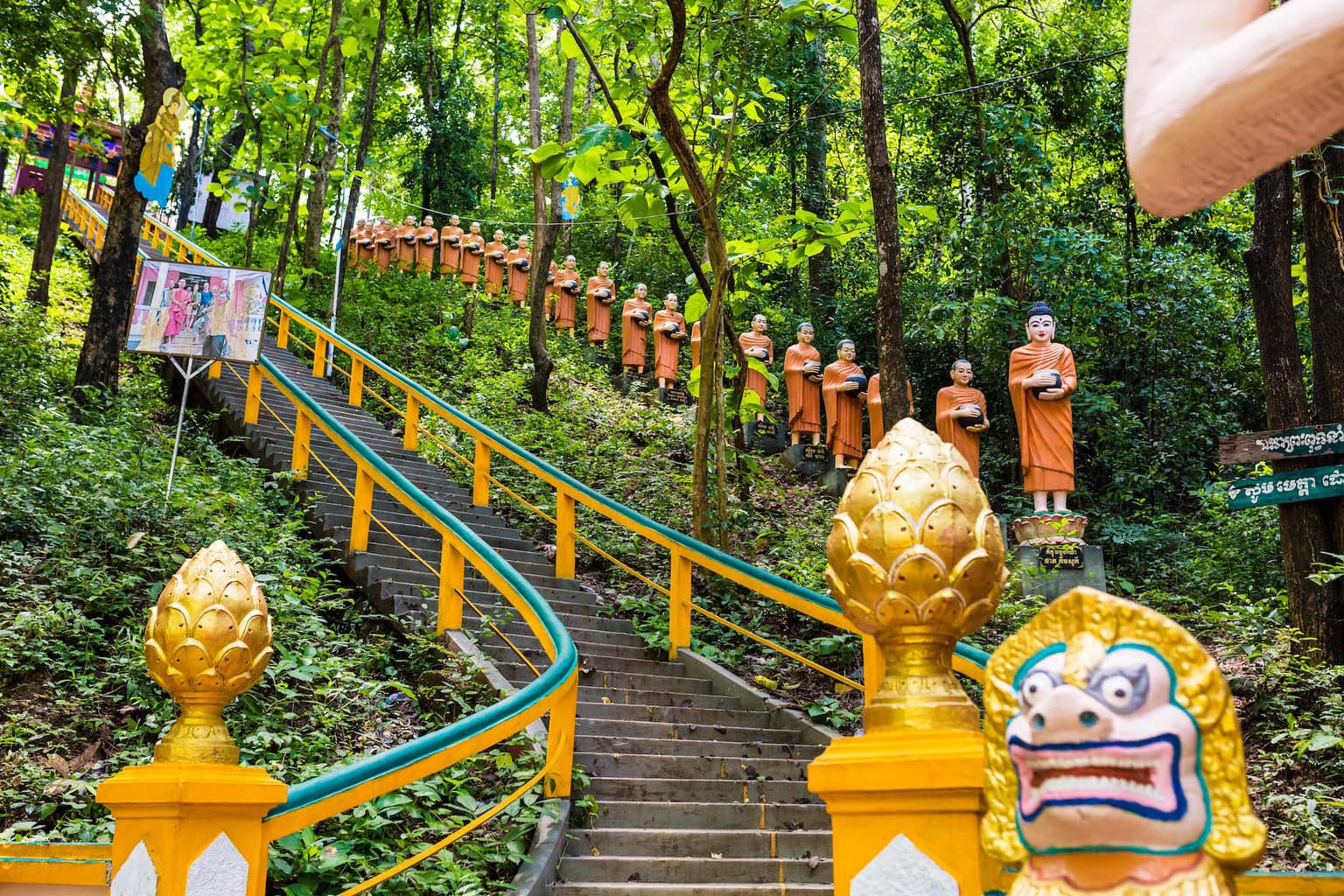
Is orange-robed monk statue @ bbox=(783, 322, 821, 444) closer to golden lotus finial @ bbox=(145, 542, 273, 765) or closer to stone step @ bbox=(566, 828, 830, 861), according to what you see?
stone step @ bbox=(566, 828, 830, 861)

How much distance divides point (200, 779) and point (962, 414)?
398 inches

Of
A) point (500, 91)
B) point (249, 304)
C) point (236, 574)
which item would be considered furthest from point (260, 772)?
point (500, 91)

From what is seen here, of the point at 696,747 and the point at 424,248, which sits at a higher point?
the point at 424,248

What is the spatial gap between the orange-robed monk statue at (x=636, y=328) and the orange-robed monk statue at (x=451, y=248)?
5944 millimetres

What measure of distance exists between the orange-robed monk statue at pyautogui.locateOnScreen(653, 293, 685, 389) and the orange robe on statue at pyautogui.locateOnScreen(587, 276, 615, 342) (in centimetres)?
186

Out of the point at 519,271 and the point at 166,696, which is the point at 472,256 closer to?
the point at 519,271

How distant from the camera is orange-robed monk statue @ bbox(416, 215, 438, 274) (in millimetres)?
23953

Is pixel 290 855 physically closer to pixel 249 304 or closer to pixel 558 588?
pixel 558 588

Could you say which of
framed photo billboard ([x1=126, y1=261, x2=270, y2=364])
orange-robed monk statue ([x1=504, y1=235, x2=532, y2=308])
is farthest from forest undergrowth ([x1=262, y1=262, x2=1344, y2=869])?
framed photo billboard ([x1=126, y1=261, x2=270, y2=364])

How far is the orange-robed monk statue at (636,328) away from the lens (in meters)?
18.7

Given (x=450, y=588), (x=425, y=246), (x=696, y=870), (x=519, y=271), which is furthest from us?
(x=425, y=246)

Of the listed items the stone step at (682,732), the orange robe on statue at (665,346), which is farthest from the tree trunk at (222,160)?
the stone step at (682,732)

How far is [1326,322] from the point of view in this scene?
25.4 ft

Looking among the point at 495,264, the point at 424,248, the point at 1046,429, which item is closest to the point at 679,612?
the point at 1046,429
